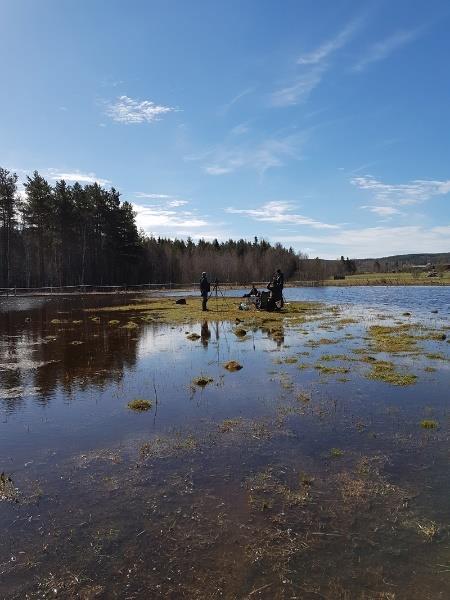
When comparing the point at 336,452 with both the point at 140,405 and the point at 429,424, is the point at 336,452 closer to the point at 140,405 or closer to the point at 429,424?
the point at 429,424

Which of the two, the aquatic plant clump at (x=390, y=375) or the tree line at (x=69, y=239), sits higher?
the tree line at (x=69, y=239)

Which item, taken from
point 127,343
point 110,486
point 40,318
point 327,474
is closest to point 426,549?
point 327,474

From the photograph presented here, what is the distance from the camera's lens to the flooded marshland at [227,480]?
4.81 meters

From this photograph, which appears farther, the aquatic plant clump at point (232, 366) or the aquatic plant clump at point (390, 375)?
the aquatic plant clump at point (232, 366)

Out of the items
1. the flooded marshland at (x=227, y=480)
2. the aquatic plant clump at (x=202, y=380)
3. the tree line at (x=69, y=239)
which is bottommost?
the flooded marshland at (x=227, y=480)

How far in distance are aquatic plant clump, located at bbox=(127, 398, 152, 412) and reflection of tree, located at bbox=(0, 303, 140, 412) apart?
2273 millimetres

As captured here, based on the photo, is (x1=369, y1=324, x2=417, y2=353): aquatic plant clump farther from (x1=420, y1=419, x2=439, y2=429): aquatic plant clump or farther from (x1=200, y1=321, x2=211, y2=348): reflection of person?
(x1=420, y1=419, x2=439, y2=429): aquatic plant clump

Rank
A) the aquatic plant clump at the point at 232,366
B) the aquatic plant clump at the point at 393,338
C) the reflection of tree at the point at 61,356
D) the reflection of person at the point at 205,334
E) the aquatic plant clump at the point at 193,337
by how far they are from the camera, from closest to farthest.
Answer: the reflection of tree at the point at 61,356, the aquatic plant clump at the point at 232,366, the aquatic plant clump at the point at 393,338, the reflection of person at the point at 205,334, the aquatic plant clump at the point at 193,337

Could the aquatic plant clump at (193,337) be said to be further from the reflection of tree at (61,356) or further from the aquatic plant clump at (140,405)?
the aquatic plant clump at (140,405)

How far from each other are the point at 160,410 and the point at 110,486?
3.69 meters

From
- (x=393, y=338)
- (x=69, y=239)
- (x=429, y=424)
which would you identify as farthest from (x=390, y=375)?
(x=69, y=239)

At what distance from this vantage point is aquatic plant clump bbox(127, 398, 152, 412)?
10602mm

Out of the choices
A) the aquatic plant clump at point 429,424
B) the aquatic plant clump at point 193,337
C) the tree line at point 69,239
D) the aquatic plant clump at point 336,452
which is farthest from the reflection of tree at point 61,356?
the tree line at point 69,239

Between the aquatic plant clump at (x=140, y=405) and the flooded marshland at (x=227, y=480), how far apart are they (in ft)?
0.24
